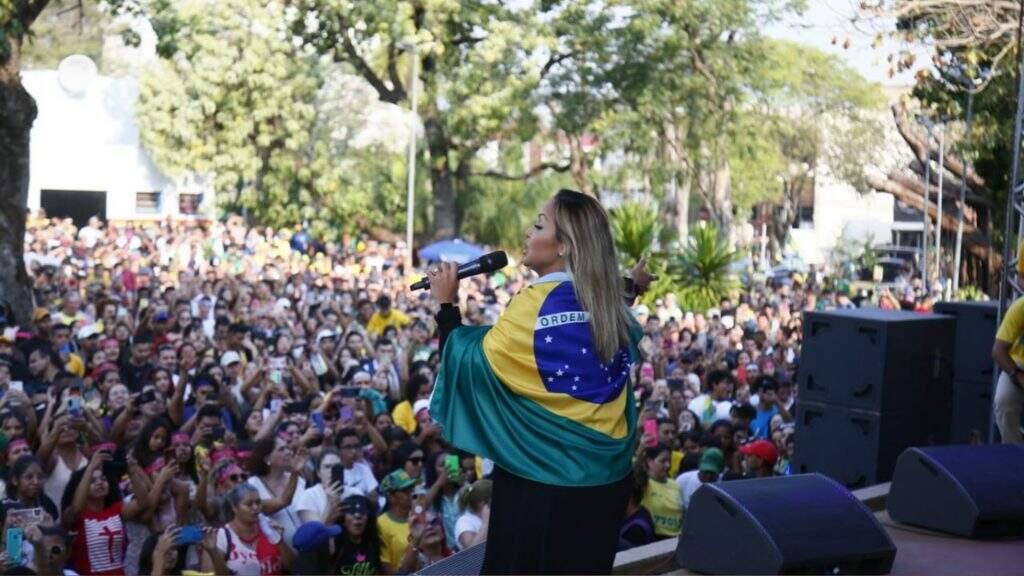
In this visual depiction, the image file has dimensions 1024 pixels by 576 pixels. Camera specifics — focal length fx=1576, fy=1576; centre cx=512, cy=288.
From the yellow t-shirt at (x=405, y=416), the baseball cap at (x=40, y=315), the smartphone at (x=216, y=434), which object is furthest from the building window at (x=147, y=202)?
the smartphone at (x=216, y=434)

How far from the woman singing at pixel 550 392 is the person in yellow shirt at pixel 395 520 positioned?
11.0 feet

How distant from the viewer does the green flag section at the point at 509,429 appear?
162 inches

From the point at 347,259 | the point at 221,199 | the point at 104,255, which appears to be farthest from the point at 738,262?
the point at 221,199

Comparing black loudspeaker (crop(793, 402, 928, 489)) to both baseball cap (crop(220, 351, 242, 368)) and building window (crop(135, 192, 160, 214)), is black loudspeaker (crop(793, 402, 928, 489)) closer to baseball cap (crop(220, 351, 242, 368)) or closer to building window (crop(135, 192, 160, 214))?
Result: baseball cap (crop(220, 351, 242, 368))

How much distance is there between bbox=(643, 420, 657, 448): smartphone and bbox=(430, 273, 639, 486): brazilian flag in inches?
184

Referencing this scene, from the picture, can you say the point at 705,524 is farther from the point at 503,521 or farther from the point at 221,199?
the point at 221,199

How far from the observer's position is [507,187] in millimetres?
43406

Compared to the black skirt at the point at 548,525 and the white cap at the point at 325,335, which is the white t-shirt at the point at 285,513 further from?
the white cap at the point at 325,335

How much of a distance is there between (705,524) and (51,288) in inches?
579

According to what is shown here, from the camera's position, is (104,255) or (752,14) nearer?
(104,255)

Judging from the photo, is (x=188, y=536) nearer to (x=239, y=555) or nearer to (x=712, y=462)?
(x=239, y=555)

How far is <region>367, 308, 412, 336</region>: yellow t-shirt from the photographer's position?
16469mm

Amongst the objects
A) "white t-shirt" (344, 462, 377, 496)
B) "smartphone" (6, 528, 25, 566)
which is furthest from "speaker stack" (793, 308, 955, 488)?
"smartphone" (6, 528, 25, 566)

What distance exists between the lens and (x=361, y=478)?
28.0ft
